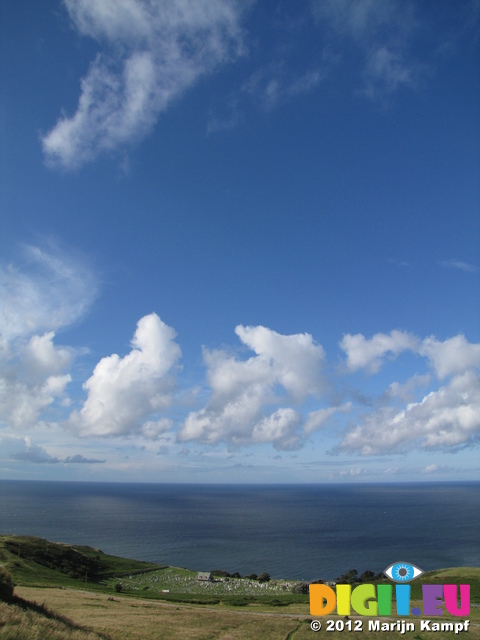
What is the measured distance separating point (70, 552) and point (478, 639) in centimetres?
10771

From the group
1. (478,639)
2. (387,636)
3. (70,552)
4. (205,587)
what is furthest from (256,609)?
(70,552)

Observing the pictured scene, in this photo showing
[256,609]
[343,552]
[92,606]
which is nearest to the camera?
[92,606]

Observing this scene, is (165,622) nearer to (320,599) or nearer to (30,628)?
(320,599)

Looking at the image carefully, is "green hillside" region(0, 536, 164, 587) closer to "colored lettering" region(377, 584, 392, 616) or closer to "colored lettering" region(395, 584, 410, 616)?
"colored lettering" region(377, 584, 392, 616)

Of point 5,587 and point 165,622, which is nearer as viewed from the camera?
point 5,587

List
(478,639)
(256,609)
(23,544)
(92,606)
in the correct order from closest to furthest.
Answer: (478,639), (92,606), (256,609), (23,544)

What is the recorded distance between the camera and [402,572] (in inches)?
1391

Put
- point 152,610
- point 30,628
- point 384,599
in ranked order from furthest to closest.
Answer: point 152,610, point 384,599, point 30,628

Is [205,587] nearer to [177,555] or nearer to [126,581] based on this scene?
[126,581]

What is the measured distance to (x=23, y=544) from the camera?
108 metres

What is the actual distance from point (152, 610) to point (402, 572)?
35894 mm

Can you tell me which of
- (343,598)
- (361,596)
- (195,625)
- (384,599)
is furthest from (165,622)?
(384,599)

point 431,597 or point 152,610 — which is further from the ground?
point 431,597

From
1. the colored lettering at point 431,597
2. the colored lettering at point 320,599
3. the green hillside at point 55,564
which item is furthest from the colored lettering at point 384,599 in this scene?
the green hillside at point 55,564
